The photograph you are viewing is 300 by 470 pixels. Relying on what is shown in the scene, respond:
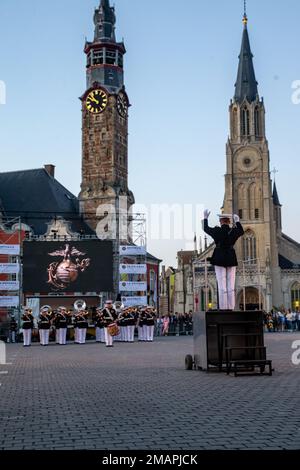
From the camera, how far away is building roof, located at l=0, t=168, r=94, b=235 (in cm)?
5484

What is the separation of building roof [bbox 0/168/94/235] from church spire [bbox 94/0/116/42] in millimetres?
13958

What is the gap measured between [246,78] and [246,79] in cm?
14

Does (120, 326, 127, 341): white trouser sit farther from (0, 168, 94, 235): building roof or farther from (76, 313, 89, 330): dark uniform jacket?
(0, 168, 94, 235): building roof

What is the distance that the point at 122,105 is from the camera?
61.1 m

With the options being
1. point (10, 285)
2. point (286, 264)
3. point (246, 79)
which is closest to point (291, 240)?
point (286, 264)

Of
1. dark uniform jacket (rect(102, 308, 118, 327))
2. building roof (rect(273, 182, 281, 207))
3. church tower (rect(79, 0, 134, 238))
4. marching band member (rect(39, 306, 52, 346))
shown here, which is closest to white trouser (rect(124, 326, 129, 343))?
dark uniform jacket (rect(102, 308, 118, 327))

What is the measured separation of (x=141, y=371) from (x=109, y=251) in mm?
27278

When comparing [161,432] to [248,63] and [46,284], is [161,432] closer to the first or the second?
[46,284]

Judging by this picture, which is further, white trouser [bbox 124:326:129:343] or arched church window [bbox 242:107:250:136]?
arched church window [bbox 242:107:250:136]

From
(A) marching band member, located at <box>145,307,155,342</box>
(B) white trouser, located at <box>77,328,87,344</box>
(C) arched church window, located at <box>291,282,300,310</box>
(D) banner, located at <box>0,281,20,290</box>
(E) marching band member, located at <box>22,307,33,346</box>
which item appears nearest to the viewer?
(E) marching band member, located at <box>22,307,33,346</box>

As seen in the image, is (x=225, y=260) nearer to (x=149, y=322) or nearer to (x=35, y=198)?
(x=149, y=322)

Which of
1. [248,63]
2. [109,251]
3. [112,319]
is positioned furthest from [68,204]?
[248,63]

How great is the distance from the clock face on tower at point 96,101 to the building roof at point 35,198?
24.0 ft

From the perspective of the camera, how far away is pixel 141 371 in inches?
578
